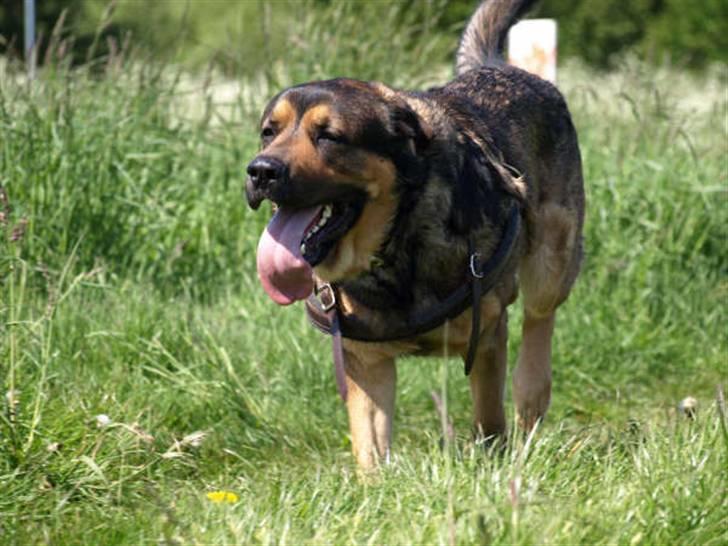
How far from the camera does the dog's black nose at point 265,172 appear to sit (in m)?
4.04

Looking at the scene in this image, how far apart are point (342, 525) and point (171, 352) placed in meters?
2.51

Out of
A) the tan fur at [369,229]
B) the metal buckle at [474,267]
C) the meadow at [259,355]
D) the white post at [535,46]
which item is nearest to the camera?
the meadow at [259,355]

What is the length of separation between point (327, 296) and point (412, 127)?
2.14ft

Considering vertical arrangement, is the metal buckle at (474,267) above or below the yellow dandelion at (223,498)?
above

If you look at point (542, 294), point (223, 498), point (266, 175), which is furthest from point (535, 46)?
point (223, 498)

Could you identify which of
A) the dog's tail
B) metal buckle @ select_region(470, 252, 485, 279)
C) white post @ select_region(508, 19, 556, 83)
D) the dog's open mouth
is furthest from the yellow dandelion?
white post @ select_region(508, 19, 556, 83)

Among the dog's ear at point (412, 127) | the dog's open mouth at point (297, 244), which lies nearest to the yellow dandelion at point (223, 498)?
the dog's open mouth at point (297, 244)

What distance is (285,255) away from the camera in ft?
13.9

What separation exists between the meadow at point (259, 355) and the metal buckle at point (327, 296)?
1.81ft

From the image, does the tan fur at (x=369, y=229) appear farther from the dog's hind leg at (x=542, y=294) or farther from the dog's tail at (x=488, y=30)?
the dog's tail at (x=488, y=30)

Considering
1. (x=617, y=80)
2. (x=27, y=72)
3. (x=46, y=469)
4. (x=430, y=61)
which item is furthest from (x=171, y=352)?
(x=617, y=80)

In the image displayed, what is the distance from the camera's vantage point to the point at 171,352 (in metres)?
5.79

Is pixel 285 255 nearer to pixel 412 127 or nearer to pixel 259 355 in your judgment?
pixel 412 127

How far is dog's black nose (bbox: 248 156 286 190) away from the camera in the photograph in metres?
4.04
